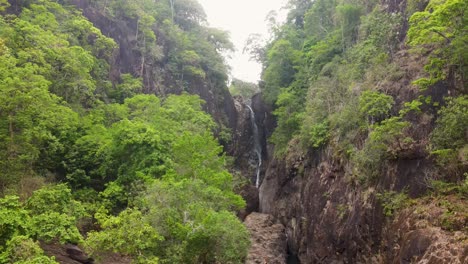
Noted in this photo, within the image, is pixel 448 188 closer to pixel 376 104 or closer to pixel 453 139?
pixel 453 139

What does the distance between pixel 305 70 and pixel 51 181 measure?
72.3 feet

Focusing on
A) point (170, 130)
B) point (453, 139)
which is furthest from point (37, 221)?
point (453, 139)

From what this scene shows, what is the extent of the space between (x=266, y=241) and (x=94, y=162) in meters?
13.8

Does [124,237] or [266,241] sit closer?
[124,237]

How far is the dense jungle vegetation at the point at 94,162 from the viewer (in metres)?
12.7

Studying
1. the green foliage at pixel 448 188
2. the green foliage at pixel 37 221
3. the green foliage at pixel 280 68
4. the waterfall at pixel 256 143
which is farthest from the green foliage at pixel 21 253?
the waterfall at pixel 256 143

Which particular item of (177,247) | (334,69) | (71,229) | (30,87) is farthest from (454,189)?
(30,87)

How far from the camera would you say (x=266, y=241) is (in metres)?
27.4

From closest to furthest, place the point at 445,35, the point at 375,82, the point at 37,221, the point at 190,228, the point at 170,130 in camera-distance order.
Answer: the point at 37,221, the point at 190,228, the point at 445,35, the point at 375,82, the point at 170,130

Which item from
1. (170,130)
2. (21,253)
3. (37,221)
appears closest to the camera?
(21,253)

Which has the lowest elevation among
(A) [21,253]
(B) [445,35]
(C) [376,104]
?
(A) [21,253]

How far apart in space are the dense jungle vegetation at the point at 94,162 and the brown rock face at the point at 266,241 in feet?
21.1

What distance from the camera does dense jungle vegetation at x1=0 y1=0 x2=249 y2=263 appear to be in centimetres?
1270

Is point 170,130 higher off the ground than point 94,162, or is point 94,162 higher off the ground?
point 170,130
